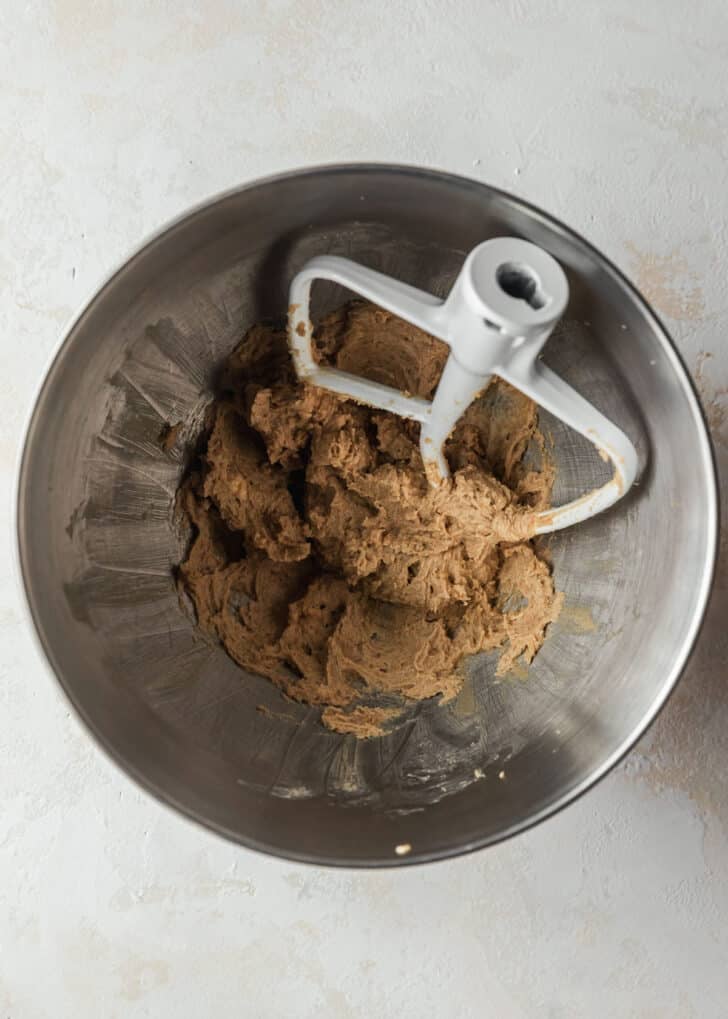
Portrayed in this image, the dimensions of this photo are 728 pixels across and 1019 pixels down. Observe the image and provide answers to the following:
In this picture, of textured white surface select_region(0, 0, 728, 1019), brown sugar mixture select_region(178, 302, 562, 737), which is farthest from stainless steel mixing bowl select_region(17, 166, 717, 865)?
textured white surface select_region(0, 0, 728, 1019)

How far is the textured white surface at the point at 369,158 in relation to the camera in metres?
1.22

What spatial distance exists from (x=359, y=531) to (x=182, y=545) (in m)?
0.23

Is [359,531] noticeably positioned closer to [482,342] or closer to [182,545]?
[182,545]

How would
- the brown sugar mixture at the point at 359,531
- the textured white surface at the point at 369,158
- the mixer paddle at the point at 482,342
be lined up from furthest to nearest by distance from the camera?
the textured white surface at the point at 369,158, the brown sugar mixture at the point at 359,531, the mixer paddle at the point at 482,342

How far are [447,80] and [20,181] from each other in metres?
0.64

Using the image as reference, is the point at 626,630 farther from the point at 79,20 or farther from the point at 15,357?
the point at 79,20

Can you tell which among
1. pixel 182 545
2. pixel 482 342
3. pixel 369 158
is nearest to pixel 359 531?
pixel 182 545

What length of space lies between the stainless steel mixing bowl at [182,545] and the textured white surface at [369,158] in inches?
12.0

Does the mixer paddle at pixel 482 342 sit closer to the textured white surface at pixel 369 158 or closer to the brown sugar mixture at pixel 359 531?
the brown sugar mixture at pixel 359 531

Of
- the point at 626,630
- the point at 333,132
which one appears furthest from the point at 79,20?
the point at 626,630

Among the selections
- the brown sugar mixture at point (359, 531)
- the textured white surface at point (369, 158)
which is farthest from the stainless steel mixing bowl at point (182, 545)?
the textured white surface at point (369, 158)

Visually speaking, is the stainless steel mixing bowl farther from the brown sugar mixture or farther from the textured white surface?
the textured white surface

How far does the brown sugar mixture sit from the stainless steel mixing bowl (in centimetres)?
4

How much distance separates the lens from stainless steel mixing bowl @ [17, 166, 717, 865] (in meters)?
0.85
